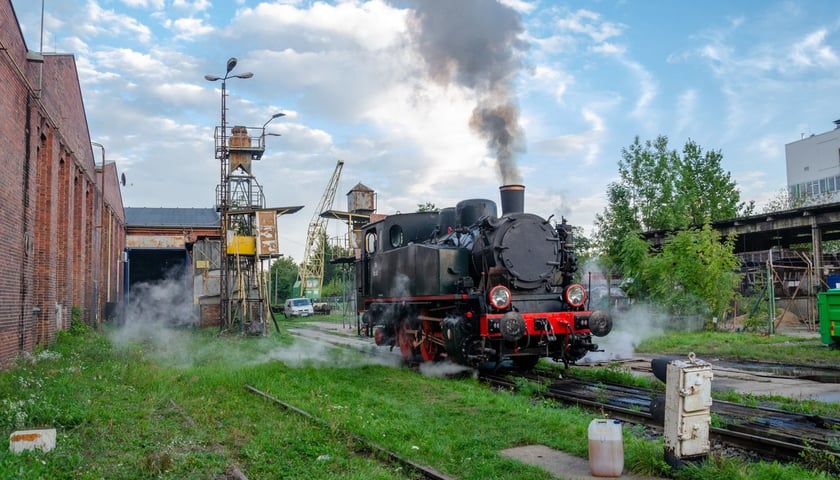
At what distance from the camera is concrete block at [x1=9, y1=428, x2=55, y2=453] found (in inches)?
229

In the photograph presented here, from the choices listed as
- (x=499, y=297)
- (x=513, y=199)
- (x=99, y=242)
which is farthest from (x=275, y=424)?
(x=99, y=242)

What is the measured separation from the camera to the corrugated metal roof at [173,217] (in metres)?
41.7

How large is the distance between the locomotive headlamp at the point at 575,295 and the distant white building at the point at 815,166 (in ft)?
144

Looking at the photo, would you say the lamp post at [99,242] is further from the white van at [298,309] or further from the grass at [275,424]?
the white van at [298,309]

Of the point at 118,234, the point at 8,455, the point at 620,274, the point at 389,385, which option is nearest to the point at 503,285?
the point at 389,385

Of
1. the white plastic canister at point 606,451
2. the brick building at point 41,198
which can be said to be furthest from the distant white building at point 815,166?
the white plastic canister at point 606,451

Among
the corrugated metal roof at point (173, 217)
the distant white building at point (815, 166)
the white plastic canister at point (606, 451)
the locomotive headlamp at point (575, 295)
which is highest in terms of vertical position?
the distant white building at point (815, 166)

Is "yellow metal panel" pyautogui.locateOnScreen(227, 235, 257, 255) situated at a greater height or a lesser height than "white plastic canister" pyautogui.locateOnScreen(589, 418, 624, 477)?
greater

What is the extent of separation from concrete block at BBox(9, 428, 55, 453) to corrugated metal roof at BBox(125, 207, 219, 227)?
3563cm

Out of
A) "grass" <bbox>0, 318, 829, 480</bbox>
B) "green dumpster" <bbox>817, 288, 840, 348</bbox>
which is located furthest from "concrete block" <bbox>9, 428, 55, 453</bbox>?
"green dumpster" <bbox>817, 288, 840, 348</bbox>

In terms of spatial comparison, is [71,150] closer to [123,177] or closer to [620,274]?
[123,177]

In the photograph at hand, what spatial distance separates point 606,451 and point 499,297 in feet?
17.0

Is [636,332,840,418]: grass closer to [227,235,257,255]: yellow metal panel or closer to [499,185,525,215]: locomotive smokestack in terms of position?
[499,185,525,215]: locomotive smokestack

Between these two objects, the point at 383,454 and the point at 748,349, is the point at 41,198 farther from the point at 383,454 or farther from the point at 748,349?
the point at 748,349
